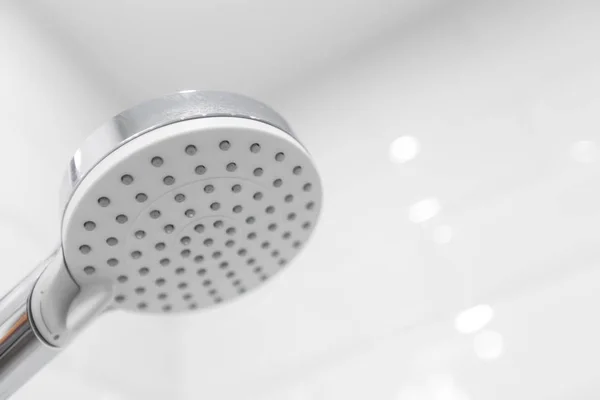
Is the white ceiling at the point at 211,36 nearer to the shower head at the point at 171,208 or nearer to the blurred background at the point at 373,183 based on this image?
the blurred background at the point at 373,183

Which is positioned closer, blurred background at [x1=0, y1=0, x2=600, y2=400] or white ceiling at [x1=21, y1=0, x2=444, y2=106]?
blurred background at [x1=0, y1=0, x2=600, y2=400]

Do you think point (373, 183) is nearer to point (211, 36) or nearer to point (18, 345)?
point (211, 36)

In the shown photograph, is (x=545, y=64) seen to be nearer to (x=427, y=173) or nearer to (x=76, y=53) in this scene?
(x=427, y=173)

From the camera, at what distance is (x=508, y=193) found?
83cm

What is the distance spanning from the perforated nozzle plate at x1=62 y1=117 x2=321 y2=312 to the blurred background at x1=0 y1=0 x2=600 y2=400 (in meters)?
0.37

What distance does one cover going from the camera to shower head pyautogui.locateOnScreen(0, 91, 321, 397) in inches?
14.1

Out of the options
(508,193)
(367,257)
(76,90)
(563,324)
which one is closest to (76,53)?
(76,90)

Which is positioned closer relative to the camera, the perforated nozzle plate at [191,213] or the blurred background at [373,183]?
the perforated nozzle plate at [191,213]

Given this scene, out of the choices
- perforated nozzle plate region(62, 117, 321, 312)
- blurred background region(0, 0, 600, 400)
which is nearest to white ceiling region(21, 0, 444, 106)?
blurred background region(0, 0, 600, 400)

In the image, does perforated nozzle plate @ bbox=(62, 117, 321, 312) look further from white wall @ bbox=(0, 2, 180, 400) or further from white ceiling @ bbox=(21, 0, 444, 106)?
white ceiling @ bbox=(21, 0, 444, 106)

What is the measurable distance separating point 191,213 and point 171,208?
1cm

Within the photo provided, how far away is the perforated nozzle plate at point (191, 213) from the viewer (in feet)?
1.17

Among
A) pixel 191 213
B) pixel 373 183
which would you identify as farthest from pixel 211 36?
pixel 191 213

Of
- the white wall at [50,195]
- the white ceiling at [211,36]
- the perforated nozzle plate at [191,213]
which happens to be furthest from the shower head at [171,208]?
the white ceiling at [211,36]
